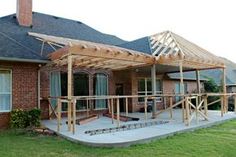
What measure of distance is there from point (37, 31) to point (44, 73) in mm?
3923

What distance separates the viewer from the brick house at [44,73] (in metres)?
12.1

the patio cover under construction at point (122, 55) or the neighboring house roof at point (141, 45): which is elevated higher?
the neighboring house roof at point (141, 45)

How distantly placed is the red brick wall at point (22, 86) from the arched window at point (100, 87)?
14.6 ft

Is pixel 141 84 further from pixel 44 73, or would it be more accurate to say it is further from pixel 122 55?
pixel 44 73

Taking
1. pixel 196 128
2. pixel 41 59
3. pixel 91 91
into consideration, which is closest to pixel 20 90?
pixel 41 59

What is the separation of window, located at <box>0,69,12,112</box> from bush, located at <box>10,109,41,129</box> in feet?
1.80

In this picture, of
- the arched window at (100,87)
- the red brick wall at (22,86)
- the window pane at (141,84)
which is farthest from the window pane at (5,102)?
the window pane at (141,84)

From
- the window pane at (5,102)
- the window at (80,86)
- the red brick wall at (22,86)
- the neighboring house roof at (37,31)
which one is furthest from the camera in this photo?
the window at (80,86)

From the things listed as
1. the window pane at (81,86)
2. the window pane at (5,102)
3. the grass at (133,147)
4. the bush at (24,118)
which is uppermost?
the window pane at (81,86)

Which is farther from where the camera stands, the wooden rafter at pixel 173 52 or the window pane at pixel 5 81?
the wooden rafter at pixel 173 52

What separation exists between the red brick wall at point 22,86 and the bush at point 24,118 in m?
0.57

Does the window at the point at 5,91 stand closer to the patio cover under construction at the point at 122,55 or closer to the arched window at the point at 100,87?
the patio cover under construction at the point at 122,55

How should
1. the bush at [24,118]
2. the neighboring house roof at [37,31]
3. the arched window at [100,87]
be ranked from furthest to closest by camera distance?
the arched window at [100,87]
the neighboring house roof at [37,31]
the bush at [24,118]

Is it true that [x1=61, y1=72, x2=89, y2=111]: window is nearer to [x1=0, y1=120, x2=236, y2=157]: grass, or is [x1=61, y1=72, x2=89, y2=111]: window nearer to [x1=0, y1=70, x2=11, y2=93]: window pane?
[x1=0, y1=70, x2=11, y2=93]: window pane
